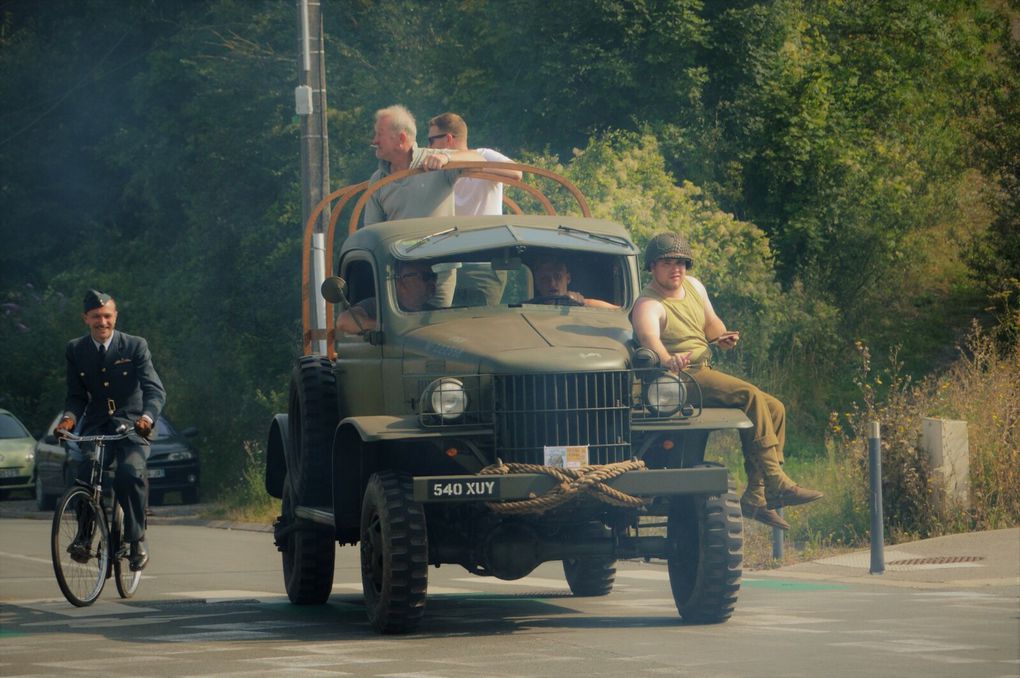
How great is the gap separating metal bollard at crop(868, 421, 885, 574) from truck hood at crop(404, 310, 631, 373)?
342cm

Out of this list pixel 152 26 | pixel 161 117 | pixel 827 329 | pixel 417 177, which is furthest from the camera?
pixel 152 26

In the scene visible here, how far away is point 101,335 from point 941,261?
2084 centimetres

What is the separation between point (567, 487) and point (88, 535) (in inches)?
173

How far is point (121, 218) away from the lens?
173ft

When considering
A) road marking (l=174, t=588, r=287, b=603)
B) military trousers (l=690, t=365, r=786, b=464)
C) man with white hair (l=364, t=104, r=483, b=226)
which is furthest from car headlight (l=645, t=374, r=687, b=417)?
road marking (l=174, t=588, r=287, b=603)

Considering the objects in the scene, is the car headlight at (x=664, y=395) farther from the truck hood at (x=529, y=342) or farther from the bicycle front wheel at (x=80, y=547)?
the bicycle front wheel at (x=80, y=547)

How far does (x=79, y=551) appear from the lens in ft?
43.8

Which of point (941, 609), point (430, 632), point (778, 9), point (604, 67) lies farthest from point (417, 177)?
point (778, 9)

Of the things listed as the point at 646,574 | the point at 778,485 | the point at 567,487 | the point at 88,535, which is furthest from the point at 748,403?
the point at 88,535

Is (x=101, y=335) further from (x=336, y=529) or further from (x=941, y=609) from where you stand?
(x=941, y=609)

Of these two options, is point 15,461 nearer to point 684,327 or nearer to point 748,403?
point 684,327

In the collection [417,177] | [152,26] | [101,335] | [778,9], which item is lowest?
[101,335]

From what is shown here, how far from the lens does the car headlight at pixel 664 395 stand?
36.3 feet

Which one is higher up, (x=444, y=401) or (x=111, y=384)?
(x=111, y=384)
